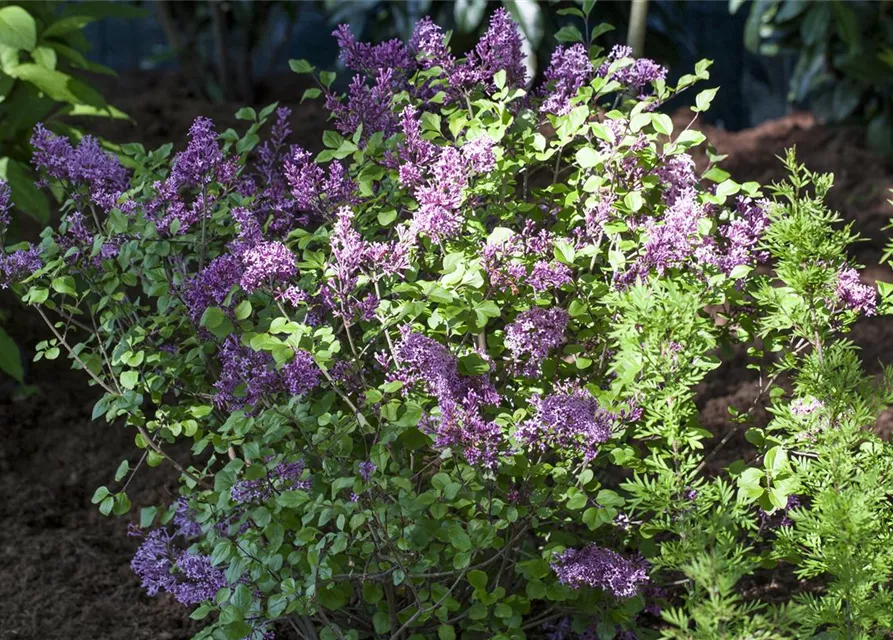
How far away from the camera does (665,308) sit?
160 centimetres

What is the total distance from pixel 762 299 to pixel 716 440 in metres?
1.22

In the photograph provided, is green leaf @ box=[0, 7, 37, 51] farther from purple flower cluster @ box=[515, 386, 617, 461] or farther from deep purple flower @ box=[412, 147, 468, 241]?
purple flower cluster @ box=[515, 386, 617, 461]

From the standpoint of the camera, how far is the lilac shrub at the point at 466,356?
1.67m

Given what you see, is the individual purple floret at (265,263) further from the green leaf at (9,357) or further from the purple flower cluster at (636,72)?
the green leaf at (9,357)

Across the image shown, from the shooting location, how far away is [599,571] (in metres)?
1.82

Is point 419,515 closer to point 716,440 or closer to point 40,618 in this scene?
point 40,618

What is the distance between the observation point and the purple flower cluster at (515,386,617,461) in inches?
65.6

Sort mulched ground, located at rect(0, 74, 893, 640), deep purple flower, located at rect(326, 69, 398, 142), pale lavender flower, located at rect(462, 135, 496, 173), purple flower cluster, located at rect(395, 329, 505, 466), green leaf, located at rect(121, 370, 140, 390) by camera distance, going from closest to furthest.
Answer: purple flower cluster, located at rect(395, 329, 505, 466) < pale lavender flower, located at rect(462, 135, 496, 173) < green leaf, located at rect(121, 370, 140, 390) < deep purple flower, located at rect(326, 69, 398, 142) < mulched ground, located at rect(0, 74, 893, 640)

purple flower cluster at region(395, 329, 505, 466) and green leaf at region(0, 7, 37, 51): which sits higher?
green leaf at region(0, 7, 37, 51)

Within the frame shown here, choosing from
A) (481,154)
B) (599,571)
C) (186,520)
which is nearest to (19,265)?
(186,520)

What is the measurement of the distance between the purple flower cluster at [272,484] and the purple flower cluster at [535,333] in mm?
393

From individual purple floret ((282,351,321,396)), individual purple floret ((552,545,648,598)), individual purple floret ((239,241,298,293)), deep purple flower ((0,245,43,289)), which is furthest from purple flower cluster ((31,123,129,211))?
individual purple floret ((552,545,648,598))

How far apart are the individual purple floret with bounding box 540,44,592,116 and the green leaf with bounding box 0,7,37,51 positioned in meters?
1.39

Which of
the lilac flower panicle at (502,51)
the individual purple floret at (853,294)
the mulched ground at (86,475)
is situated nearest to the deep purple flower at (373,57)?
the lilac flower panicle at (502,51)
